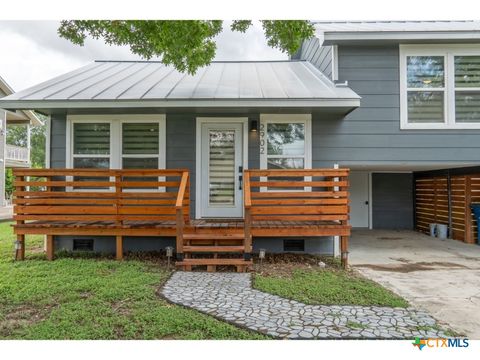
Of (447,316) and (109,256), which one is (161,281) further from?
Result: (447,316)

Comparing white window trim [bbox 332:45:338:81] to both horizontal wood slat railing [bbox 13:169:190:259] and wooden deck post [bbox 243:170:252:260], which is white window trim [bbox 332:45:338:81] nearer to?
wooden deck post [bbox 243:170:252:260]

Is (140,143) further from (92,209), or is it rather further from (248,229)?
(248,229)

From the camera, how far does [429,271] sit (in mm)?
4684

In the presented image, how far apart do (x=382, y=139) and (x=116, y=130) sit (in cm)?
504

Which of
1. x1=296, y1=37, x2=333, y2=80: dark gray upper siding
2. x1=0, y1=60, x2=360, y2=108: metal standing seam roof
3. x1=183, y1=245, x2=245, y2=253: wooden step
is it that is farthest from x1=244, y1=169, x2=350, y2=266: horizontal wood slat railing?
x1=296, y1=37, x2=333, y2=80: dark gray upper siding

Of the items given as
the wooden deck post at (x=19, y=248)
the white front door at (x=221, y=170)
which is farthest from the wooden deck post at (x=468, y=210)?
the wooden deck post at (x=19, y=248)

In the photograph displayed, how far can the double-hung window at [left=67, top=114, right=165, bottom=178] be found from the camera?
227 inches

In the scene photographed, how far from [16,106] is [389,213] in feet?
30.8

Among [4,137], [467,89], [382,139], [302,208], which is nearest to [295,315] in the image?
[302,208]

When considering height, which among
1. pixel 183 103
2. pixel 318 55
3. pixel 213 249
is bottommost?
pixel 213 249

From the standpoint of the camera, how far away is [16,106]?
4945mm

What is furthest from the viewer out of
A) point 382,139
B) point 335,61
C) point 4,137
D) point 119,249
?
point 4,137
